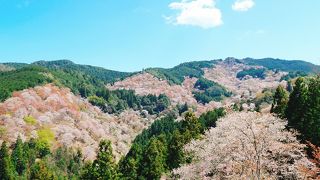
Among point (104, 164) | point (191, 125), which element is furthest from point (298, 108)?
point (104, 164)

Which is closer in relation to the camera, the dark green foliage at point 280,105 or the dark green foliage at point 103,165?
the dark green foliage at point 103,165

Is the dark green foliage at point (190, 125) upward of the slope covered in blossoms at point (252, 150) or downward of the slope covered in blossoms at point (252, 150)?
downward

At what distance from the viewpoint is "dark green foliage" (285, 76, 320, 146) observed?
5822 cm

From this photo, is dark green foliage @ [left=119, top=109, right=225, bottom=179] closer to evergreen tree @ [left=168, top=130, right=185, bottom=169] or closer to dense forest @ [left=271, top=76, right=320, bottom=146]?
evergreen tree @ [left=168, top=130, right=185, bottom=169]

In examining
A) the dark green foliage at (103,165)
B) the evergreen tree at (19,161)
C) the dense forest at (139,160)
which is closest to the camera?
the dark green foliage at (103,165)

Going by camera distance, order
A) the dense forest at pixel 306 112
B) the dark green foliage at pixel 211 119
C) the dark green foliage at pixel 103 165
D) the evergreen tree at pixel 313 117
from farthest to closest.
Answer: the dark green foliage at pixel 211 119 < the dark green foliage at pixel 103 165 < the dense forest at pixel 306 112 < the evergreen tree at pixel 313 117

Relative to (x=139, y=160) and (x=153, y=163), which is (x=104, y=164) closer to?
(x=153, y=163)

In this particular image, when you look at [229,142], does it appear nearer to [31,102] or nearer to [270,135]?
[270,135]

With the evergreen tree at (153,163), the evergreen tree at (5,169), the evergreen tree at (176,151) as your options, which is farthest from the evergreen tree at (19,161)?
the evergreen tree at (176,151)

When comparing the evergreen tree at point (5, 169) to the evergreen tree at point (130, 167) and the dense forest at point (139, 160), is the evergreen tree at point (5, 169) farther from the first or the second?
the evergreen tree at point (130, 167)

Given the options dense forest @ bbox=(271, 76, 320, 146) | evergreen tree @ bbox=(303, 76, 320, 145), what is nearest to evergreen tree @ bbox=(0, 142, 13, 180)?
dense forest @ bbox=(271, 76, 320, 146)

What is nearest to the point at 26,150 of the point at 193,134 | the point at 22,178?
the point at 22,178

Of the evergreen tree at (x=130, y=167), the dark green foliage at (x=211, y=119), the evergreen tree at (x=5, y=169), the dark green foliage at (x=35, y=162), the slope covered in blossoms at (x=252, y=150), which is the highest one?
the slope covered in blossoms at (x=252, y=150)

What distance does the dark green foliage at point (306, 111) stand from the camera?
58.2 metres
